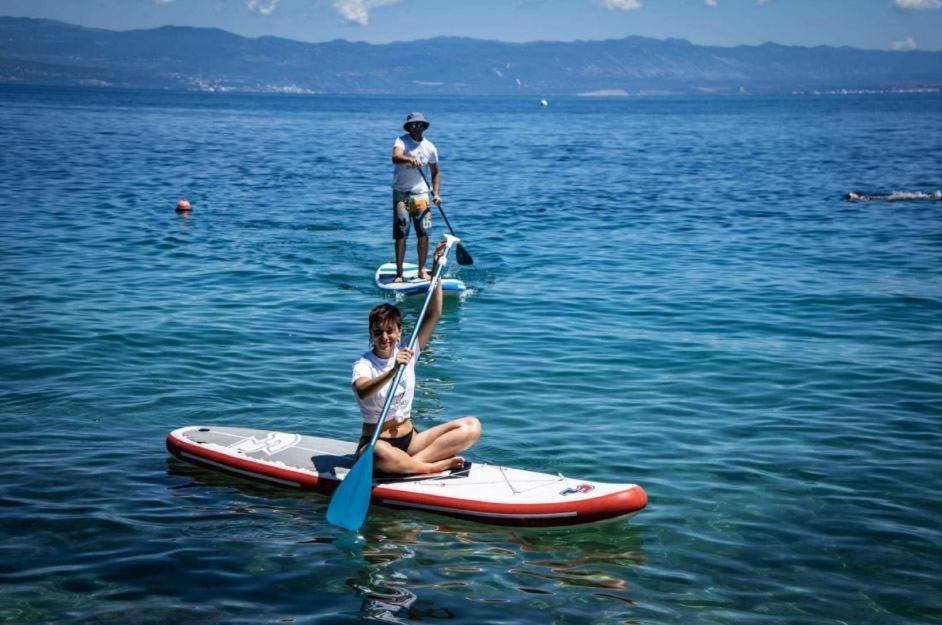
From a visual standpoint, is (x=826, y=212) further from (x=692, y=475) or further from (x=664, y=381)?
(x=692, y=475)

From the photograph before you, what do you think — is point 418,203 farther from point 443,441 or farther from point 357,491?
point 357,491

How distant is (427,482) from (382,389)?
2.64ft

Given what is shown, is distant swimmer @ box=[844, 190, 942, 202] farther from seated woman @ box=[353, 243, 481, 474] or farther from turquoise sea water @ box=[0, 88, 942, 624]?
seated woman @ box=[353, 243, 481, 474]

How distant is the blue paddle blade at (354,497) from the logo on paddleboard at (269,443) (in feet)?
3.80

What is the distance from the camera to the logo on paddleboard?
8.34 metres

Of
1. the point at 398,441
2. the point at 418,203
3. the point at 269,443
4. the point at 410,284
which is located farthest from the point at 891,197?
Result: the point at 269,443

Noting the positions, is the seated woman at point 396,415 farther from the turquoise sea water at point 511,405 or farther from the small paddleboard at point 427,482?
the turquoise sea water at point 511,405

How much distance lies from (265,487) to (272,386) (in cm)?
289

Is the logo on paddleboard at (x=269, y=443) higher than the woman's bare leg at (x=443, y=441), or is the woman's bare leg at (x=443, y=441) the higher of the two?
the woman's bare leg at (x=443, y=441)

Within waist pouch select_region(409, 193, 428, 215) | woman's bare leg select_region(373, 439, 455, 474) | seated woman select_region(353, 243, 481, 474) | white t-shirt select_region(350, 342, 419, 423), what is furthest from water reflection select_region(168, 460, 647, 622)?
waist pouch select_region(409, 193, 428, 215)

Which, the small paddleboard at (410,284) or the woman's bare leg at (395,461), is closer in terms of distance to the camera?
the woman's bare leg at (395,461)

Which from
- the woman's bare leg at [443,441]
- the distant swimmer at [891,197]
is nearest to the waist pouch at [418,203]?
the woman's bare leg at [443,441]

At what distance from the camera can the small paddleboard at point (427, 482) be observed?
7.33 m

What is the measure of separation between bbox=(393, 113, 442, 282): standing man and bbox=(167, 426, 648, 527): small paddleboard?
22.8 ft
